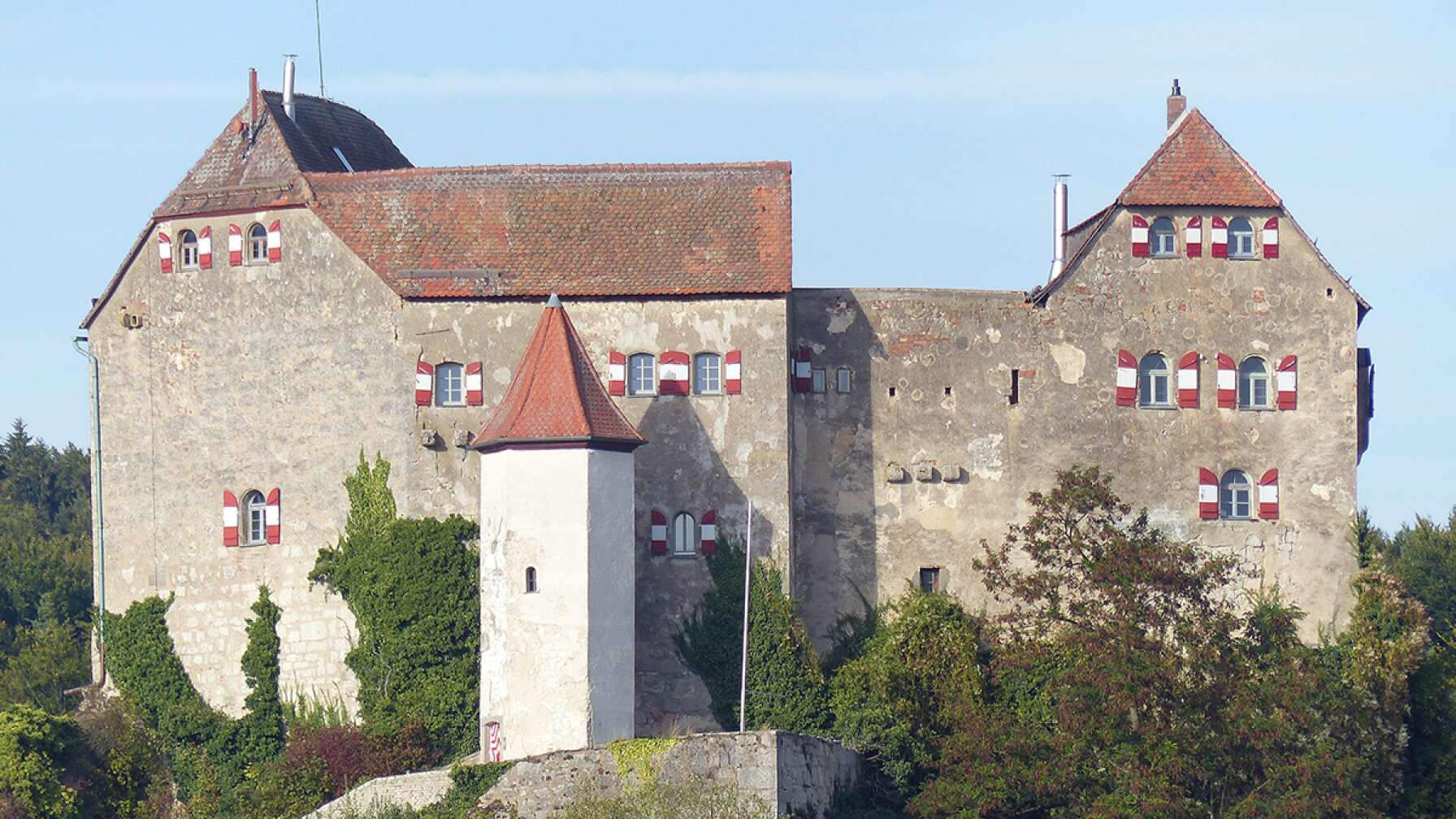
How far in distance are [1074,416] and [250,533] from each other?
607 inches

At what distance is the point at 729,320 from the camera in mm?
56375

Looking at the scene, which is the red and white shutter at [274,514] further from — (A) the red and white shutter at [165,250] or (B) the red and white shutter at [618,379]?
(B) the red and white shutter at [618,379]

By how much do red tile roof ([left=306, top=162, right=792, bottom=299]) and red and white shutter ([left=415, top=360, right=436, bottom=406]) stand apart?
4.26 feet

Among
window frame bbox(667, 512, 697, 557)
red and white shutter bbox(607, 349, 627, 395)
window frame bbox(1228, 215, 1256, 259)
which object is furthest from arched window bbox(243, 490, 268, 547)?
window frame bbox(1228, 215, 1256, 259)

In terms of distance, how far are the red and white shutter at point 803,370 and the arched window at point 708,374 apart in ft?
6.16

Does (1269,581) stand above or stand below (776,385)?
below

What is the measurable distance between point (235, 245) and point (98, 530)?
5.97m

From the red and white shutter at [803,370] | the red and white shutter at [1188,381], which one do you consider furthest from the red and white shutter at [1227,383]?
the red and white shutter at [803,370]

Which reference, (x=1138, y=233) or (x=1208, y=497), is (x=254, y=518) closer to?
(x=1138, y=233)

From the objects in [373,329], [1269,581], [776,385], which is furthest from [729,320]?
[1269,581]

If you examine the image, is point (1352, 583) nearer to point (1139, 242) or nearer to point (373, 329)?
point (1139, 242)

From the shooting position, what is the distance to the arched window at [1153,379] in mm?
58031

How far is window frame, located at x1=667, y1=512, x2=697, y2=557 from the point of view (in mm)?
56062

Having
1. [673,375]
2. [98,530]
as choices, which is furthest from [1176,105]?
[98,530]
